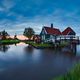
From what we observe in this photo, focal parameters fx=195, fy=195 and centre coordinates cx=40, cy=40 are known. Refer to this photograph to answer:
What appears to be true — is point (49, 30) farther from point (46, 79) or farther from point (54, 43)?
point (46, 79)

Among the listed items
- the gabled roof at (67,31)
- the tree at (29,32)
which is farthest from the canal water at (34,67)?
the tree at (29,32)

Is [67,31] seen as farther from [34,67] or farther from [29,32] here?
[34,67]

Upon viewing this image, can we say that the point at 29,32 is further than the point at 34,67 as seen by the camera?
Yes

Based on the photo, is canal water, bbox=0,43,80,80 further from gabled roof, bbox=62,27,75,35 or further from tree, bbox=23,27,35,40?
tree, bbox=23,27,35,40

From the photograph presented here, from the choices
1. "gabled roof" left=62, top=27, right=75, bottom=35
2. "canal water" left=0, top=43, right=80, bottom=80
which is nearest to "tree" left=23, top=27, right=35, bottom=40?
"gabled roof" left=62, top=27, right=75, bottom=35

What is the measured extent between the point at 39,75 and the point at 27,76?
77 cm

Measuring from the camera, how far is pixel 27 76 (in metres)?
11.9

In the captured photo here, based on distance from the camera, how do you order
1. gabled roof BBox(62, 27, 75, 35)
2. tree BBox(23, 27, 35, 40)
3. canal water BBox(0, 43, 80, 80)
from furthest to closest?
tree BBox(23, 27, 35, 40) < gabled roof BBox(62, 27, 75, 35) < canal water BBox(0, 43, 80, 80)

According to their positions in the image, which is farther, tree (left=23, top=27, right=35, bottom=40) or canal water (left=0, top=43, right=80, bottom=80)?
tree (left=23, top=27, right=35, bottom=40)

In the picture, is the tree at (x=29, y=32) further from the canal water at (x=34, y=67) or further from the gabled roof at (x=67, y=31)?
the canal water at (x=34, y=67)

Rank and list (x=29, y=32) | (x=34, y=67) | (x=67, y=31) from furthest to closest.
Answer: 1. (x=29, y=32)
2. (x=67, y=31)
3. (x=34, y=67)

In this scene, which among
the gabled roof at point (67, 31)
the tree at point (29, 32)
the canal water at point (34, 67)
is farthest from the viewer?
the tree at point (29, 32)

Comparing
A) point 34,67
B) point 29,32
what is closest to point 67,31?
point 29,32

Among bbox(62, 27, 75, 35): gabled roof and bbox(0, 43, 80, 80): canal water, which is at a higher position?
bbox(62, 27, 75, 35): gabled roof
